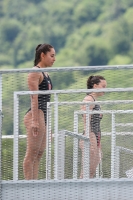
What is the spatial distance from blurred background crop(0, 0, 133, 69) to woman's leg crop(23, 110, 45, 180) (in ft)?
230

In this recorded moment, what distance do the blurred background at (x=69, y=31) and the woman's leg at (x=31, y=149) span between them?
7019cm

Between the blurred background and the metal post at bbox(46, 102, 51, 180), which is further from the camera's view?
A: the blurred background

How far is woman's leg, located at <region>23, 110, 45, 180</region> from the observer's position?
8555 mm

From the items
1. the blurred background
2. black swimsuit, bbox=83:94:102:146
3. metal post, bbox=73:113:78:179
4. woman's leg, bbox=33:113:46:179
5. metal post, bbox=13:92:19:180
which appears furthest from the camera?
the blurred background

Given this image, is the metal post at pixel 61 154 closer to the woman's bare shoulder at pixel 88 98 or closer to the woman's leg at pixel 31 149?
the woman's leg at pixel 31 149

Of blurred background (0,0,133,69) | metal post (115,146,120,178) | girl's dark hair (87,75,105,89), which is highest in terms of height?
blurred background (0,0,133,69)

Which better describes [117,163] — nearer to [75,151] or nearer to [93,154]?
[93,154]

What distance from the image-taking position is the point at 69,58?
88.1m

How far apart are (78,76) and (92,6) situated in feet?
297

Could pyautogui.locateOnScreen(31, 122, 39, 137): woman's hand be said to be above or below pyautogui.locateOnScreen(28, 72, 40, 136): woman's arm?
below

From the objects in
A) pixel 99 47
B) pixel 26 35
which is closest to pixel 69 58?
pixel 99 47

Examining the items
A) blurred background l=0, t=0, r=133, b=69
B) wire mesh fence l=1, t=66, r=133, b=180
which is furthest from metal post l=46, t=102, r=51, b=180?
blurred background l=0, t=0, r=133, b=69

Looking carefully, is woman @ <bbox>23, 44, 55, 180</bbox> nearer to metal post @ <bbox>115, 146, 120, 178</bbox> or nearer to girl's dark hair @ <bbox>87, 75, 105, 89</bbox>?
girl's dark hair @ <bbox>87, 75, 105, 89</bbox>

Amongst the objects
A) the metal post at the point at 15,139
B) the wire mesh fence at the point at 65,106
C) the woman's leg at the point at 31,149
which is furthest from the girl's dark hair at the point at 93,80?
the metal post at the point at 15,139
